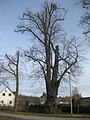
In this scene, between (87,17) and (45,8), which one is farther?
(45,8)

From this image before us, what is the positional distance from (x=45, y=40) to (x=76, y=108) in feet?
47.6

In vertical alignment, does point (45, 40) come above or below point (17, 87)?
above

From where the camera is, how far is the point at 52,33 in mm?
49281

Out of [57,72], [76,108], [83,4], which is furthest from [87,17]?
[76,108]

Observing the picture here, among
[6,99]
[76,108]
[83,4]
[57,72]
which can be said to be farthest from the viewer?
[6,99]

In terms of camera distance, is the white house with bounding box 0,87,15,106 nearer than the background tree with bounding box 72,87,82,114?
No

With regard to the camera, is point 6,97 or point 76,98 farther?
point 6,97

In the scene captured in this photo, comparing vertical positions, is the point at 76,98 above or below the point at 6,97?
below

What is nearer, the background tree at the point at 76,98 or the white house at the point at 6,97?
the background tree at the point at 76,98

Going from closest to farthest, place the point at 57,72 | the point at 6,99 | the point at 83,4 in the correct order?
the point at 83,4 < the point at 57,72 < the point at 6,99

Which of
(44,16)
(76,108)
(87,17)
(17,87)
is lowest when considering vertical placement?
(76,108)

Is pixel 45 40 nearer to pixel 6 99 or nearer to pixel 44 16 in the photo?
pixel 44 16

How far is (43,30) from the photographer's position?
162 feet

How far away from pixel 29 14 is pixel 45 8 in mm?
3129
